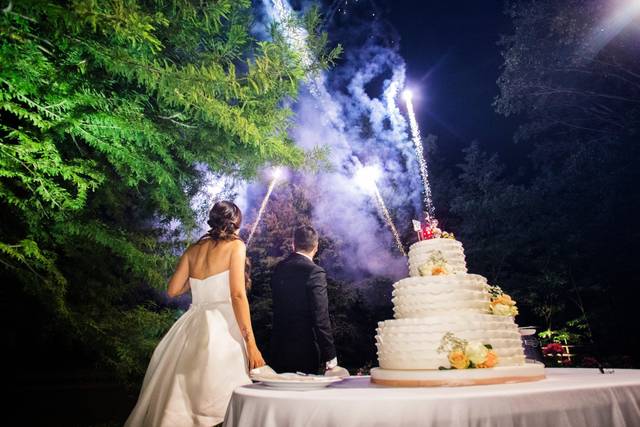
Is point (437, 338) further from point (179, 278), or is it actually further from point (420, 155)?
point (420, 155)

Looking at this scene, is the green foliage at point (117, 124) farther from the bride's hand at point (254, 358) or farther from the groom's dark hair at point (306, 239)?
the bride's hand at point (254, 358)

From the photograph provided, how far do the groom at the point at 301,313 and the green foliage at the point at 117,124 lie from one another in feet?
4.29

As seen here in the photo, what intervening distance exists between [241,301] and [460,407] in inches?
92.3

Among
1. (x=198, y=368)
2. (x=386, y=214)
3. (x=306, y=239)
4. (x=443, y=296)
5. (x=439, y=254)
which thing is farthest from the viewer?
(x=386, y=214)

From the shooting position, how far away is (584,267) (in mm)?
15398

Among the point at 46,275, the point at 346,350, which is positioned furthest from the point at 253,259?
the point at 46,275

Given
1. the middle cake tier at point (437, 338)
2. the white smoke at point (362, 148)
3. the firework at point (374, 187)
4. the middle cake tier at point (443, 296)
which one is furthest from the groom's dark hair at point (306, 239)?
the firework at point (374, 187)

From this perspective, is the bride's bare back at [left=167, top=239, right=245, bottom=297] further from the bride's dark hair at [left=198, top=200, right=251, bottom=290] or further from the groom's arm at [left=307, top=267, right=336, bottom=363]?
the groom's arm at [left=307, top=267, right=336, bottom=363]

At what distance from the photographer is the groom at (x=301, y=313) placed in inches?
165

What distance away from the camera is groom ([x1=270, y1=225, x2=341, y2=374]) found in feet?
13.8

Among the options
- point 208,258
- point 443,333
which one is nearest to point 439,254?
point 443,333

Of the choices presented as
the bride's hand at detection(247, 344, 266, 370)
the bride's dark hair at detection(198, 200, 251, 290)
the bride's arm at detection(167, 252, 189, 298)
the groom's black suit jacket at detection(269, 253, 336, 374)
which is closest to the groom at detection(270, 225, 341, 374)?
the groom's black suit jacket at detection(269, 253, 336, 374)

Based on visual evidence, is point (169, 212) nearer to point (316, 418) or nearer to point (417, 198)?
point (316, 418)

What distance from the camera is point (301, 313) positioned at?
4.32 m
